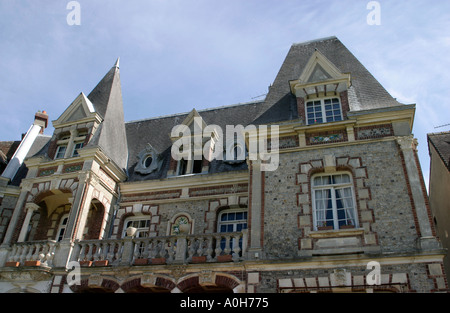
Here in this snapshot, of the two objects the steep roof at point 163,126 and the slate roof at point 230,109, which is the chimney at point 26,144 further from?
the steep roof at point 163,126

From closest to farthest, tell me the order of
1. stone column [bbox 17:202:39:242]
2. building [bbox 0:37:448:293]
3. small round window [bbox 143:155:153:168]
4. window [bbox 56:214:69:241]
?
1. building [bbox 0:37:448:293]
2. stone column [bbox 17:202:39:242]
3. window [bbox 56:214:69:241]
4. small round window [bbox 143:155:153:168]

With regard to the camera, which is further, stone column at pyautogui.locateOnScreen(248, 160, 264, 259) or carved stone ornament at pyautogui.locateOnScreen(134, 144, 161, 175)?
carved stone ornament at pyautogui.locateOnScreen(134, 144, 161, 175)

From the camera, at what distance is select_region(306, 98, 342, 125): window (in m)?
13.8

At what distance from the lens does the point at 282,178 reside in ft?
42.0

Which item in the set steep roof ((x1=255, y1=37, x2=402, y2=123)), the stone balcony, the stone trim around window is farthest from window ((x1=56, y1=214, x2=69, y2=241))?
the stone trim around window

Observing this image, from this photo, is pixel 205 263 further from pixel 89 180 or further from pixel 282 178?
pixel 89 180

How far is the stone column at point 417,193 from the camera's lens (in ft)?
34.6

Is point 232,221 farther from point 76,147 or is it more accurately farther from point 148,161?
point 76,147

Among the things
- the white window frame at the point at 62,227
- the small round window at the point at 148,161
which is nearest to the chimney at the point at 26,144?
the white window frame at the point at 62,227

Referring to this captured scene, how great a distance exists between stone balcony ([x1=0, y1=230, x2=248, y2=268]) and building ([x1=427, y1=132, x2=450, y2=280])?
8855 millimetres

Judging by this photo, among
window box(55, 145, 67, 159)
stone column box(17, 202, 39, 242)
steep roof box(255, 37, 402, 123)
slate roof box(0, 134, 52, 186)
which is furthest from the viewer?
slate roof box(0, 134, 52, 186)

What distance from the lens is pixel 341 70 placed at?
15523 millimetres

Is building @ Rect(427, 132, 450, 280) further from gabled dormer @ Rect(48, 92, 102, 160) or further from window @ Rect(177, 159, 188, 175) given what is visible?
gabled dormer @ Rect(48, 92, 102, 160)
